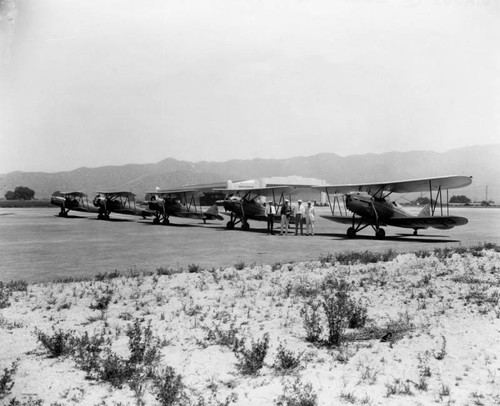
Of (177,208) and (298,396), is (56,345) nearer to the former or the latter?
(298,396)

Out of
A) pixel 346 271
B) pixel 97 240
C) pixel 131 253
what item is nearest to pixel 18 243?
pixel 97 240

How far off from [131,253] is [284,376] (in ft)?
35.6

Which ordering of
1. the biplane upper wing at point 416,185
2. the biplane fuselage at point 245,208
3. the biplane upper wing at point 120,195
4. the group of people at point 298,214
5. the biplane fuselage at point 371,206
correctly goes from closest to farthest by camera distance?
the biplane upper wing at point 416,185 → the biplane fuselage at point 371,206 → the group of people at point 298,214 → the biplane fuselage at point 245,208 → the biplane upper wing at point 120,195

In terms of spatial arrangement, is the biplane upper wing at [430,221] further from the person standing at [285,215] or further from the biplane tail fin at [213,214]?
the biplane tail fin at [213,214]

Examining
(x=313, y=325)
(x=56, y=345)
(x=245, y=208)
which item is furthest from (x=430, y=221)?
(x=56, y=345)

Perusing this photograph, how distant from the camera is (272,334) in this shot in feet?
20.2

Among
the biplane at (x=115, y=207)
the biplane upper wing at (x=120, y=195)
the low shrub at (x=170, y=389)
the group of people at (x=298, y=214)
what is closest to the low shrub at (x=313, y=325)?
the low shrub at (x=170, y=389)

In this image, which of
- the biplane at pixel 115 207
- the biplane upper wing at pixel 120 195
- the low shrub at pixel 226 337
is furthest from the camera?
the biplane at pixel 115 207

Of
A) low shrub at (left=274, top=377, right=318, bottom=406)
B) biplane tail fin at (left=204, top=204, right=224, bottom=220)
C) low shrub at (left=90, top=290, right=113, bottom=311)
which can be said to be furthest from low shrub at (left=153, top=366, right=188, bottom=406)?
biplane tail fin at (left=204, top=204, right=224, bottom=220)

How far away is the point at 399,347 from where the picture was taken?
18.3 ft

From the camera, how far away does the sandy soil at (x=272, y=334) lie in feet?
14.4

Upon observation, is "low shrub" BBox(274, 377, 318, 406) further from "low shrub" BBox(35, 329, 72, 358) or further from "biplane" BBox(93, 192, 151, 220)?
"biplane" BBox(93, 192, 151, 220)

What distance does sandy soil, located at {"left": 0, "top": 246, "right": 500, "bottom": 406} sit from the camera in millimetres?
4375

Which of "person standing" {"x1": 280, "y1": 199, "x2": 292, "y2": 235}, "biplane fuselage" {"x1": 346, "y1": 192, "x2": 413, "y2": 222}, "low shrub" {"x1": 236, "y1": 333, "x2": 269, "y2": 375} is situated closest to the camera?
"low shrub" {"x1": 236, "y1": 333, "x2": 269, "y2": 375}
